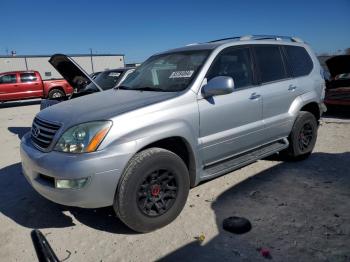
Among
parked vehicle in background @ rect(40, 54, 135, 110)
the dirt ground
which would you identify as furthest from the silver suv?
parked vehicle in background @ rect(40, 54, 135, 110)

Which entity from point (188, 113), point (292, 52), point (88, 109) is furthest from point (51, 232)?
point (292, 52)

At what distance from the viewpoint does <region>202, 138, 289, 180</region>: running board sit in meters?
3.85

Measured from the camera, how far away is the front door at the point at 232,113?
3715 millimetres

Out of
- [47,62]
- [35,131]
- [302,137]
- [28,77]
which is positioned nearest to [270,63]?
[302,137]

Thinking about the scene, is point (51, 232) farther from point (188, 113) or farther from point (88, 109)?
point (188, 113)

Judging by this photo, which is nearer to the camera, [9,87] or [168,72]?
[168,72]

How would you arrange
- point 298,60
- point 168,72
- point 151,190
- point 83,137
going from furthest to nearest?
point 298,60 < point 168,72 < point 151,190 < point 83,137

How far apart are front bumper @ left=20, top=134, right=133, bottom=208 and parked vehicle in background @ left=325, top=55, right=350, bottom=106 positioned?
24.7 ft

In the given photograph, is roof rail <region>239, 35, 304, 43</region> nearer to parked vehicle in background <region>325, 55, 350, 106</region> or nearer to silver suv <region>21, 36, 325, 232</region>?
silver suv <region>21, 36, 325, 232</region>

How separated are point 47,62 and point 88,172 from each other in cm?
2588

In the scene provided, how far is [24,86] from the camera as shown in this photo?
17.4m

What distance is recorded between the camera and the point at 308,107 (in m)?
5.35

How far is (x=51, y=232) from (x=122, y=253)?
94cm

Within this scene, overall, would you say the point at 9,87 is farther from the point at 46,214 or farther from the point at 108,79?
the point at 46,214
